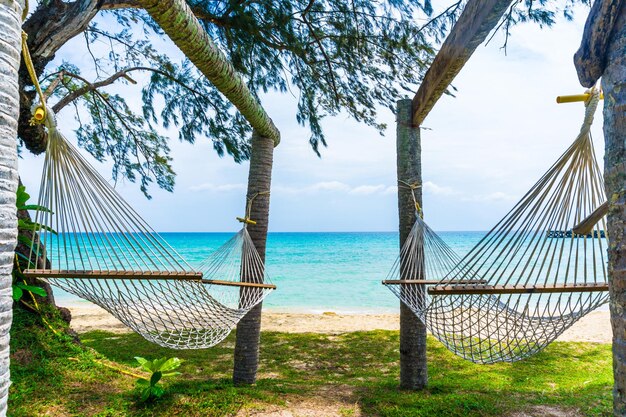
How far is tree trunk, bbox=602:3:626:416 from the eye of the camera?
0.86 meters

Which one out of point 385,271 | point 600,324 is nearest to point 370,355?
point 600,324

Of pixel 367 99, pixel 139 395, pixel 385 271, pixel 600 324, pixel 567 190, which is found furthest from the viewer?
pixel 385 271

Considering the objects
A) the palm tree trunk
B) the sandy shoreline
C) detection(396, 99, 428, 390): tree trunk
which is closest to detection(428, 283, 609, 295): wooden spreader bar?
detection(396, 99, 428, 390): tree trunk

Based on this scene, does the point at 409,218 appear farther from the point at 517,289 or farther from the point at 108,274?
the point at 108,274

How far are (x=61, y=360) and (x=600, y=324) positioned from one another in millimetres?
5686

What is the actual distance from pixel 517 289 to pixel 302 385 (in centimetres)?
155

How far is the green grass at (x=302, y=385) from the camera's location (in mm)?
1871

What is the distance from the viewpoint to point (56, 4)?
2129 millimetres

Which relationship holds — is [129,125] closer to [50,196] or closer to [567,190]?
[50,196]

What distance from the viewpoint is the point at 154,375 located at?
193 centimetres

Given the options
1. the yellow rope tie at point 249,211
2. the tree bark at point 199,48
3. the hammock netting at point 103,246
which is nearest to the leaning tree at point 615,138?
the hammock netting at point 103,246

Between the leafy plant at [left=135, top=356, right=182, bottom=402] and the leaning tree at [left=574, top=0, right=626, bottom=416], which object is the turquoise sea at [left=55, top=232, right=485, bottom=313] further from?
the leaning tree at [left=574, top=0, right=626, bottom=416]

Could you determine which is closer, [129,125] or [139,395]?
[139,395]

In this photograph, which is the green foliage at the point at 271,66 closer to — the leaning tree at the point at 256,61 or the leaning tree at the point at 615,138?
the leaning tree at the point at 256,61
